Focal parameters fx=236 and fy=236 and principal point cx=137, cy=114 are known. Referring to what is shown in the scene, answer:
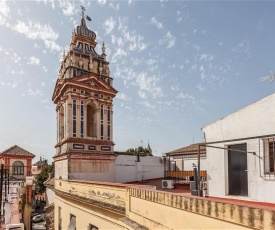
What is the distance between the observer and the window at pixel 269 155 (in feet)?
22.0

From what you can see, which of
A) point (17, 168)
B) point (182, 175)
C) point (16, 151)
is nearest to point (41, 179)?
point (17, 168)

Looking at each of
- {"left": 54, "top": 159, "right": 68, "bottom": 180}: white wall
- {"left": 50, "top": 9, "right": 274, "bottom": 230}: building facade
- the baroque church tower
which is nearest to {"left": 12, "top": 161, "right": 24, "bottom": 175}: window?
{"left": 50, "top": 9, "right": 274, "bottom": 230}: building facade

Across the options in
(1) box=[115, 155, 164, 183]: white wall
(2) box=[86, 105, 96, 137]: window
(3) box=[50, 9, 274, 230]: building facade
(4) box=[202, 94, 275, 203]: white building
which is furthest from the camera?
(1) box=[115, 155, 164, 183]: white wall

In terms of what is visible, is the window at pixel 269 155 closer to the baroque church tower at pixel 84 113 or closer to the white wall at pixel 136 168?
the baroque church tower at pixel 84 113

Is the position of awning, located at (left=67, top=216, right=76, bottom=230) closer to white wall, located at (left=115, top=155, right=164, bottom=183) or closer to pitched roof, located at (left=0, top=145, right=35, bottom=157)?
white wall, located at (left=115, top=155, right=164, bottom=183)

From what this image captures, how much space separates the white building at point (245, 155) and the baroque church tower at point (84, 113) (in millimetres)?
9112

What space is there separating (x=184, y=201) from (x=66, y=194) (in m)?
10.0

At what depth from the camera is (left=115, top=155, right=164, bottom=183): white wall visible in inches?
678

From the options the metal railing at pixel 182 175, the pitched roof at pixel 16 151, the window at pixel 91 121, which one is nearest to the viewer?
the metal railing at pixel 182 175

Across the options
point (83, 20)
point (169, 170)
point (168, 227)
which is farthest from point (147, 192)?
point (83, 20)

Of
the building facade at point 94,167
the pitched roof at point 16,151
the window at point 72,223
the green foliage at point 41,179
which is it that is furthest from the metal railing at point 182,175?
the green foliage at point 41,179

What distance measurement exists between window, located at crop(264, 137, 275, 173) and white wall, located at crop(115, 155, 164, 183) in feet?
38.3

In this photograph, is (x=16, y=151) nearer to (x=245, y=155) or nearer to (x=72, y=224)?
(x=72, y=224)

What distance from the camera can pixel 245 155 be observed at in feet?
24.2
